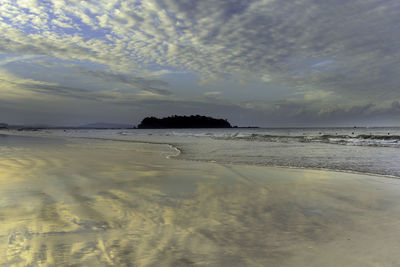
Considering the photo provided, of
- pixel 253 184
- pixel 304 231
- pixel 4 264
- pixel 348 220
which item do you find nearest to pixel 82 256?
pixel 4 264

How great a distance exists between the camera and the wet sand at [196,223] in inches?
103

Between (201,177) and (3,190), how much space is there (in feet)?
14.7

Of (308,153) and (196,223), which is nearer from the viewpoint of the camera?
(196,223)

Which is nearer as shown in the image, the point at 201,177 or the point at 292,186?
the point at 292,186

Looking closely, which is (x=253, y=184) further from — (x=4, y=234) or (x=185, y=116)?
(x=185, y=116)

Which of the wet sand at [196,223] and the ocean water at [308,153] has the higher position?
the ocean water at [308,153]

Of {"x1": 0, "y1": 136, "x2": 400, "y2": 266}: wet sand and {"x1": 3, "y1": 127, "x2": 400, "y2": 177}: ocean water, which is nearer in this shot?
{"x1": 0, "y1": 136, "x2": 400, "y2": 266}: wet sand

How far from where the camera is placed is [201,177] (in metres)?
7.17

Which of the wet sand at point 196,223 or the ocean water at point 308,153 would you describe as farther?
the ocean water at point 308,153

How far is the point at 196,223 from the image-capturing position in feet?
11.7

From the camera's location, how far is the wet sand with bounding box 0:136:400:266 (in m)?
2.60

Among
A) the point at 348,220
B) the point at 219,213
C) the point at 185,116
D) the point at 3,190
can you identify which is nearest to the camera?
the point at 348,220

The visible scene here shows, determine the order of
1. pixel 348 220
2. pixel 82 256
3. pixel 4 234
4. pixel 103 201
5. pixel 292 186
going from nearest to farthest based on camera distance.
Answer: pixel 82 256, pixel 4 234, pixel 348 220, pixel 103 201, pixel 292 186

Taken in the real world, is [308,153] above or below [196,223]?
above
